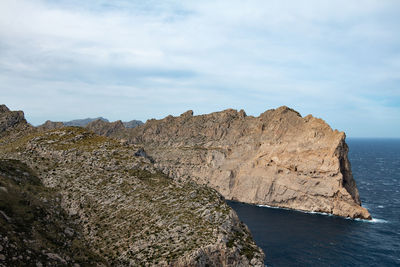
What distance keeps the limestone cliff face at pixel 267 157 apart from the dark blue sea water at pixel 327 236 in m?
8.24

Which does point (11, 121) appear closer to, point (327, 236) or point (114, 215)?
point (114, 215)

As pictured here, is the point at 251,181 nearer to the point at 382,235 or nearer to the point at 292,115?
the point at 292,115

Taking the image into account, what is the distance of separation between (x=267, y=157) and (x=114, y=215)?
340ft

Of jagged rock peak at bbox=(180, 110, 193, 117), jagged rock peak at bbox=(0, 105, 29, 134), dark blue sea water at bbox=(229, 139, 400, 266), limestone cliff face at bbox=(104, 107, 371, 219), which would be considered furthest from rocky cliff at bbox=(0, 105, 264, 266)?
jagged rock peak at bbox=(180, 110, 193, 117)

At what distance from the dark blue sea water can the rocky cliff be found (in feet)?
124

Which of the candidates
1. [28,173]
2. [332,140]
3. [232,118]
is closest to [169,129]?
[232,118]

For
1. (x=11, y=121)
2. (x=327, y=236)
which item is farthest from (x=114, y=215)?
(x=327, y=236)

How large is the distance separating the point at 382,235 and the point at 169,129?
129974mm

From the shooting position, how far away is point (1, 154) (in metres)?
58.1

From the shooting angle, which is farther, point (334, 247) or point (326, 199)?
point (326, 199)

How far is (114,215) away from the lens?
137 ft

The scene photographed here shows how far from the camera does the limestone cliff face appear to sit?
380ft

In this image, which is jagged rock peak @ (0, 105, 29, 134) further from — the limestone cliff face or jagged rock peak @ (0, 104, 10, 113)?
the limestone cliff face

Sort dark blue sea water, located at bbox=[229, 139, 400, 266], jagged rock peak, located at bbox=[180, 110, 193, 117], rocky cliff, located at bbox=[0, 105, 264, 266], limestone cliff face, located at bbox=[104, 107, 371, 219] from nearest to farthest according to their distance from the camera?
rocky cliff, located at bbox=[0, 105, 264, 266] < dark blue sea water, located at bbox=[229, 139, 400, 266] < limestone cliff face, located at bbox=[104, 107, 371, 219] < jagged rock peak, located at bbox=[180, 110, 193, 117]
